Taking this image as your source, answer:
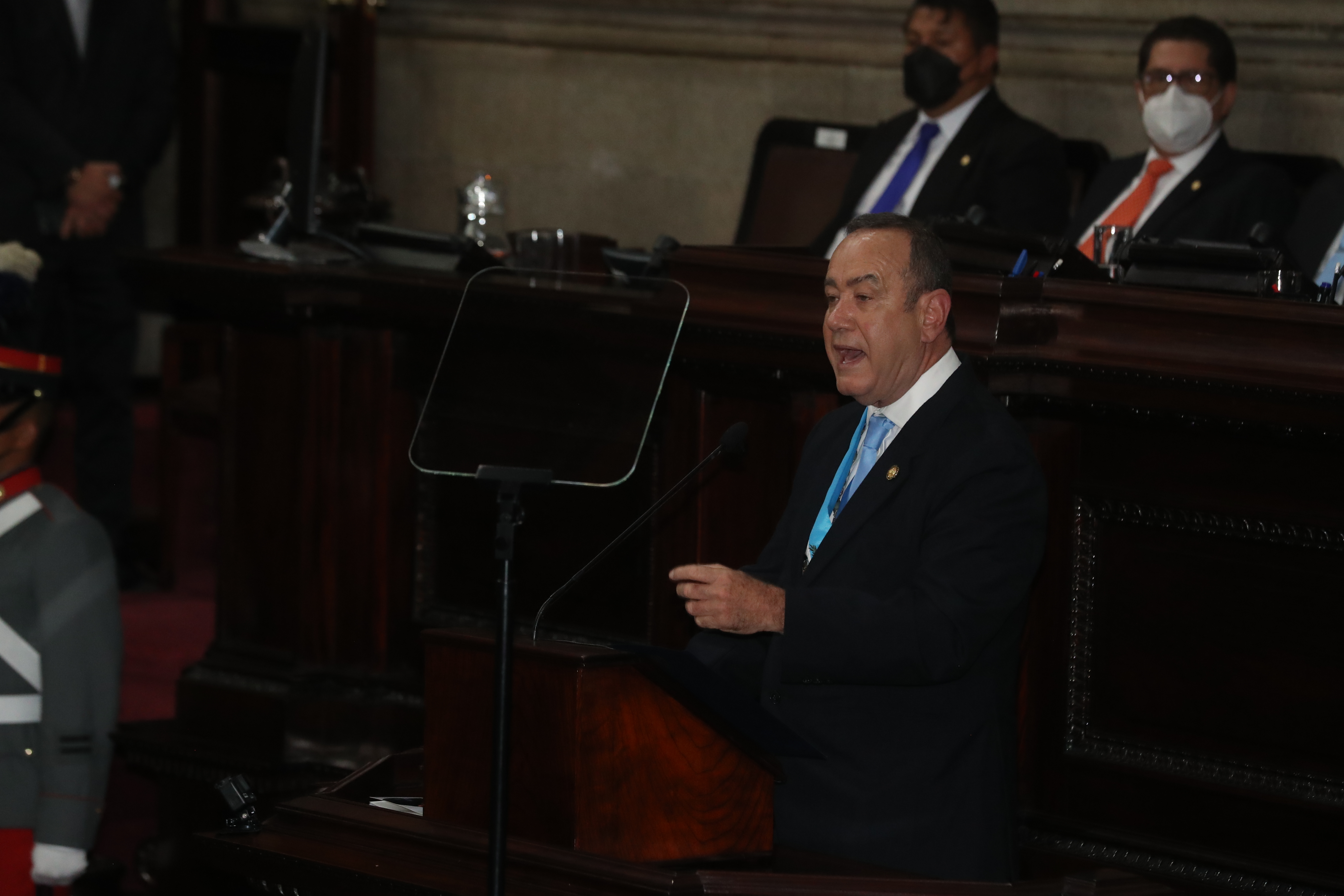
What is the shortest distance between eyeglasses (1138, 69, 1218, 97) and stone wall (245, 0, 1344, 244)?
2.67ft

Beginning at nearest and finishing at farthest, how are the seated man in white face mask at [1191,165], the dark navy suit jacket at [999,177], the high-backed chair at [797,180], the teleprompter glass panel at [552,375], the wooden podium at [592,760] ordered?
1. the wooden podium at [592,760]
2. the teleprompter glass panel at [552,375]
3. the seated man in white face mask at [1191,165]
4. the dark navy suit jacket at [999,177]
5. the high-backed chair at [797,180]

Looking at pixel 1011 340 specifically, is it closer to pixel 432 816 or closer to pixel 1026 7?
pixel 432 816

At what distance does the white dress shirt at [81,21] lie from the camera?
5543mm

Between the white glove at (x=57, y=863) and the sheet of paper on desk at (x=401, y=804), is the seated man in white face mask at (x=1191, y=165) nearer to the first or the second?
the sheet of paper on desk at (x=401, y=804)

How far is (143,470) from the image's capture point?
274 inches

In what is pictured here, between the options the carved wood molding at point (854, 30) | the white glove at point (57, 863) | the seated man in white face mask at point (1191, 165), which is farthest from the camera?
the carved wood molding at point (854, 30)

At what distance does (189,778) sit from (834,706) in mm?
1948

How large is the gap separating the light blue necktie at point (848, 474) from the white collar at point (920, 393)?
17 millimetres

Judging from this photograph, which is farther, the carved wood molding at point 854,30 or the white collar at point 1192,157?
the carved wood molding at point 854,30

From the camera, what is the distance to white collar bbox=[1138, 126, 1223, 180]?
4.27 m

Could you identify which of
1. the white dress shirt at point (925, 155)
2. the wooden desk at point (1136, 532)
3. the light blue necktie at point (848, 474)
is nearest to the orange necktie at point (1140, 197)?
the white dress shirt at point (925, 155)

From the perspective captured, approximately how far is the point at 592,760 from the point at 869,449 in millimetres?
653

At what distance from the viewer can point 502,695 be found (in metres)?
2.08

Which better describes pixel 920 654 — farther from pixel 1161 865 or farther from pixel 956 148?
pixel 956 148
